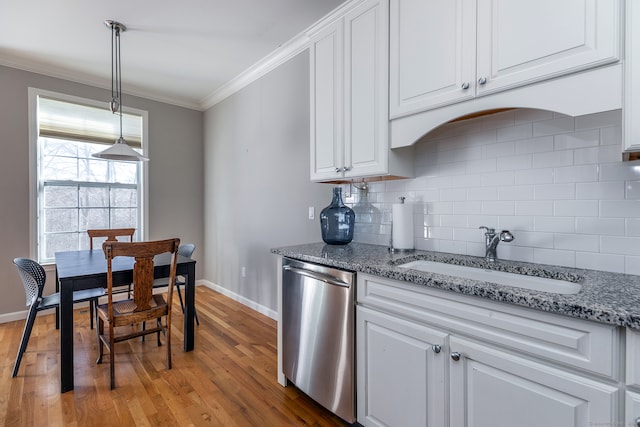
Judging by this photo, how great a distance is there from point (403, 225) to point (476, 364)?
90 centimetres

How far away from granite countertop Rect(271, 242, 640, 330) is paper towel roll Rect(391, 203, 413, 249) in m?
0.09

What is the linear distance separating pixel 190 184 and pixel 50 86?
183 centimetres

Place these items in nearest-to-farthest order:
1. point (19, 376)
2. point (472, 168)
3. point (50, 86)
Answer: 1. point (472, 168)
2. point (19, 376)
3. point (50, 86)

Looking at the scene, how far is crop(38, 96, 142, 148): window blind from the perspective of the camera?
3.43 metres

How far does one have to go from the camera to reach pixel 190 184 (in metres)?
4.52

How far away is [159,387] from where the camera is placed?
2074 millimetres

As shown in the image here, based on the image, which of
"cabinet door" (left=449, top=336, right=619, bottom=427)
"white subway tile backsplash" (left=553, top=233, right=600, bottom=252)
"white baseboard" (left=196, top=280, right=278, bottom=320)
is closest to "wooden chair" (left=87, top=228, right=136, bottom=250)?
"white baseboard" (left=196, top=280, right=278, bottom=320)

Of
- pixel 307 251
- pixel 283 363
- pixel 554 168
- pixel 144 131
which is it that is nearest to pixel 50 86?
pixel 144 131

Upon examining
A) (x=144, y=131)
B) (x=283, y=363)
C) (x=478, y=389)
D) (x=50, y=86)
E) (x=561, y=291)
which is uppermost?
(x=50, y=86)

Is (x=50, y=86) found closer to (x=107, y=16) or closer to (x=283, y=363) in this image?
(x=107, y=16)

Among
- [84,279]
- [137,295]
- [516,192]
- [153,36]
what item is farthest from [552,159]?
[153,36]

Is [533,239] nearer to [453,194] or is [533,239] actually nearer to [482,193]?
[482,193]

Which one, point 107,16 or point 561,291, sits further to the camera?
point 107,16

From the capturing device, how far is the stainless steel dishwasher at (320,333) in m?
1.63
